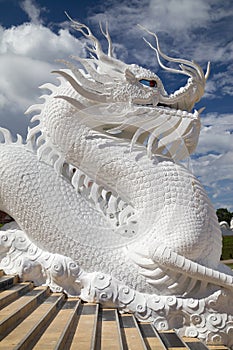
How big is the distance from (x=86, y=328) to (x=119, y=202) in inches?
72.0

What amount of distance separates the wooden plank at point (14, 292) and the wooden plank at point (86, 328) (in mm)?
631

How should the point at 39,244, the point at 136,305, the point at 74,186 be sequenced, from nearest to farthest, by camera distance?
1. the point at 136,305
2. the point at 39,244
3. the point at 74,186

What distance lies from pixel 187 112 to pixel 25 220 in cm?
244

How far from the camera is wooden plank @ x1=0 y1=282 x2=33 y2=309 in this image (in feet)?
10.8

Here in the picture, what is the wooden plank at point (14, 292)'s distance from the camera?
3300mm

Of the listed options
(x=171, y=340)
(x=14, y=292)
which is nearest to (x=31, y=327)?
(x=14, y=292)

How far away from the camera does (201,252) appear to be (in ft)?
13.2

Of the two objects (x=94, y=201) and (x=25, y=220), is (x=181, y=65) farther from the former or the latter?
(x=25, y=220)

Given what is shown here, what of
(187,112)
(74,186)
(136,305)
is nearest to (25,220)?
(74,186)

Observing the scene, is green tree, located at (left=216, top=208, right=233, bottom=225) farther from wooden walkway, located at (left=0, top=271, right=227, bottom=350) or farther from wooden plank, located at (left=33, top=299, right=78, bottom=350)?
wooden plank, located at (left=33, top=299, right=78, bottom=350)

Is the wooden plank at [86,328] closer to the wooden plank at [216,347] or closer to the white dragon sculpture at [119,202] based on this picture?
the white dragon sculpture at [119,202]

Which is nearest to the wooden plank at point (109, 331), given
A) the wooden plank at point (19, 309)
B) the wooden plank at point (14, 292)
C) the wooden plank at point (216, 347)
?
the wooden plank at point (19, 309)

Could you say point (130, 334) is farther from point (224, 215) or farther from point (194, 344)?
point (224, 215)

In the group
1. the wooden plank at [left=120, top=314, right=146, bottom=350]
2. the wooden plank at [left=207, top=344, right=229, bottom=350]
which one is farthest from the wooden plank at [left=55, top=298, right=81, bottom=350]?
the wooden plank at [left=207, top=344, right=229, bottom=350]
